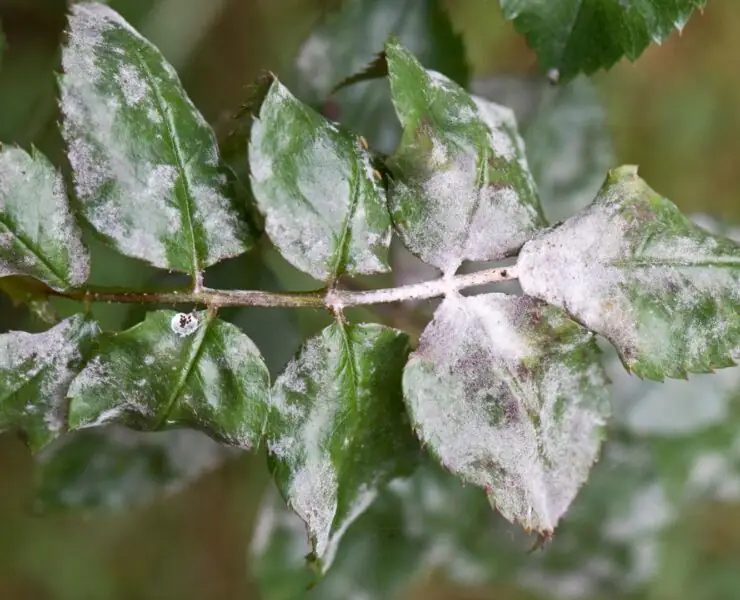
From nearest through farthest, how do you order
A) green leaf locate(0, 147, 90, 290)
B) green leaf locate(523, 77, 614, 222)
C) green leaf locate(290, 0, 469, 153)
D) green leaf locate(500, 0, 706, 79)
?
green leaf locate(0, 147, 90, 290) < green leaf locate(500, 0, 706, 79) < green leaf locate(290, 0, 469, 153) < green leaf locate(523, 77, 614, 222)

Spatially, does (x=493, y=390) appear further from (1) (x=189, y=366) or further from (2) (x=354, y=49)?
(2) (x=354, y=49)

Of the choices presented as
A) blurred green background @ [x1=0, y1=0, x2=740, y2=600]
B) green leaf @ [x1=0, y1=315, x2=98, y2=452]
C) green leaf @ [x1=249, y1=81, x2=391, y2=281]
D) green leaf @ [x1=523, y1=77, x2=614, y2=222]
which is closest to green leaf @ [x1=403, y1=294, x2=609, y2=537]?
green leaf @ [x1=249, y1=81, x2=391, y2=281]

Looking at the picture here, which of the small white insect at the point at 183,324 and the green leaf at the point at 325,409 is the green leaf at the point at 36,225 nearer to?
the small white insect at the point at 183,324

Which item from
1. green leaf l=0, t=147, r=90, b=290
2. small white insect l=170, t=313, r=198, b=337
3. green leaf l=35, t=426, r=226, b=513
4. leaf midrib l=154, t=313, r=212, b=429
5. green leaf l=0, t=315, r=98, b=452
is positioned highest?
green leaf l=0, t=147, r=90, b=290

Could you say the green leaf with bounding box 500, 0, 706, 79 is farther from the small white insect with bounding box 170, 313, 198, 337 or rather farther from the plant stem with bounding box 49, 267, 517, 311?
the small white insect with bounding box 170, 313, 198, 337

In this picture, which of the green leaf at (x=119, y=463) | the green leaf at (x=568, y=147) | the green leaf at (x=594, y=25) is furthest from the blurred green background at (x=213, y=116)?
the green leaf at (x=594, y=25)

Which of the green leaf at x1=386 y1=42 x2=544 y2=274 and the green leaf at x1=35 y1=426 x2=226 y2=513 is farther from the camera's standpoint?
the green leaf at x1=35 y1=426 x2=226 y2=513

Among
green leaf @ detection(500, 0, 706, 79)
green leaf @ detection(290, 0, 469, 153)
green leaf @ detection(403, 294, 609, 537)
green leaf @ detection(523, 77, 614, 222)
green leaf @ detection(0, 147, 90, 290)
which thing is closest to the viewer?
green leaf @ detection(0, 147, 90, 290)
